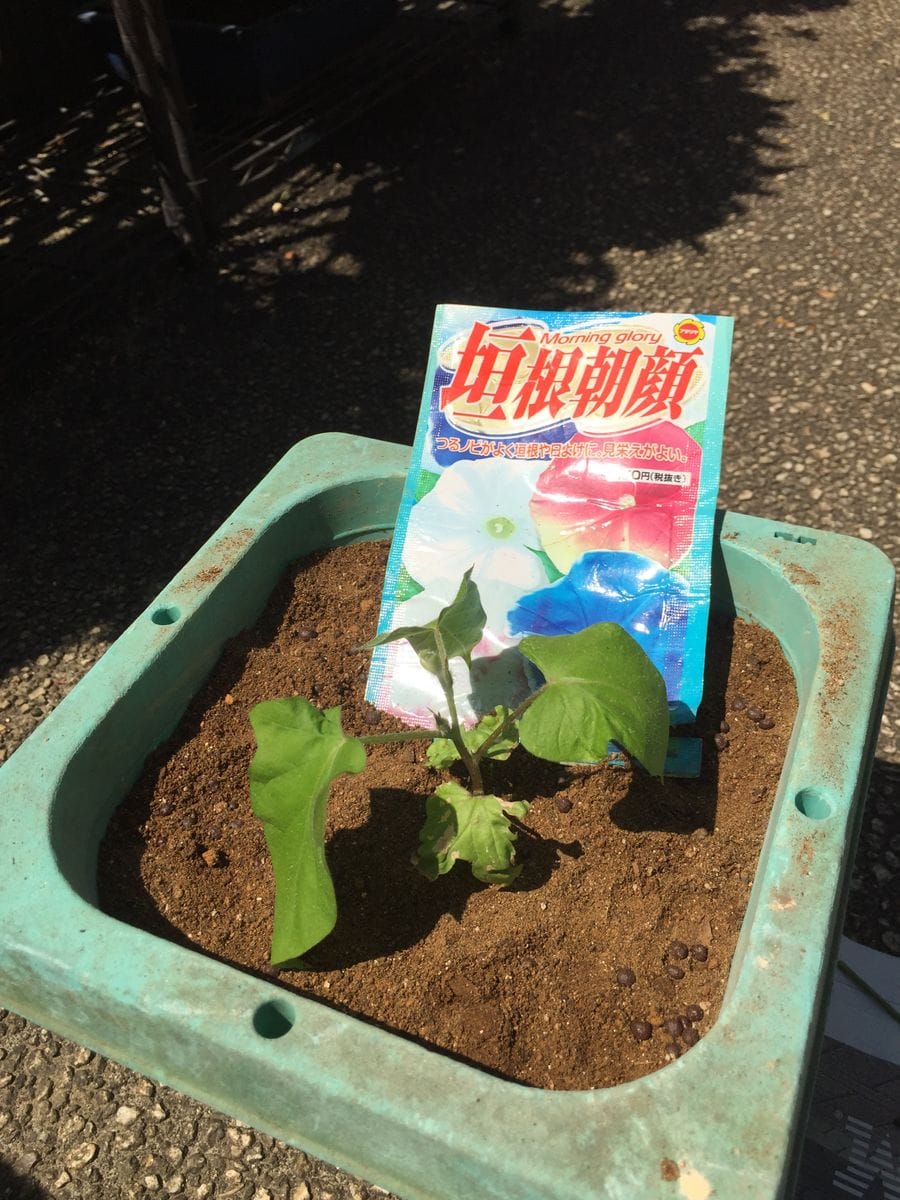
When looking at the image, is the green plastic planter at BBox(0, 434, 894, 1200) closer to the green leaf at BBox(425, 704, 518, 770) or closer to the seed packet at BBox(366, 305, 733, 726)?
the seed packet at BBox(366, 305, 733, 726)

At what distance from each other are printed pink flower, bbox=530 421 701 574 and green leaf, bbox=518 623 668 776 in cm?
25

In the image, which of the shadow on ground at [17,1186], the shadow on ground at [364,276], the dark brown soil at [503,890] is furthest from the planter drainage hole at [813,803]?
the shadow on ground at [364,276]

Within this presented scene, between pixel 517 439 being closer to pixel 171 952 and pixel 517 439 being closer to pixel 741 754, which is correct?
pixel 741 754

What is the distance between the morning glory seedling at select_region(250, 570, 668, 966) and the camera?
81 cm

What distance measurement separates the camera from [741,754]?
3.47 ft

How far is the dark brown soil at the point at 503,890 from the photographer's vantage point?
0.88m

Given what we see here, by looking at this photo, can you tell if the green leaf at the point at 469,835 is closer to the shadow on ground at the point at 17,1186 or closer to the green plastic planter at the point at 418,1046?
the green plastic planter at the point at 418,1046

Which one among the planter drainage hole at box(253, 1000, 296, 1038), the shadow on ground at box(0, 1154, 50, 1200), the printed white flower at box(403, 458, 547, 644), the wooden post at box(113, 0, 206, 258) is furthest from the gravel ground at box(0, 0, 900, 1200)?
the printed white flower at box(403, 458, 547, 644)

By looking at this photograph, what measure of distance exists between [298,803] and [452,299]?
2.13 meters

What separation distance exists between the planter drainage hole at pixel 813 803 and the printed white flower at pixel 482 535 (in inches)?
14.4

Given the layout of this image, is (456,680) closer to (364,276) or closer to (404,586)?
(404,586)

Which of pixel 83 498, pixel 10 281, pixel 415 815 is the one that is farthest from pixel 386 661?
pixel 10 281

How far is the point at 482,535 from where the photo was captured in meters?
1.15

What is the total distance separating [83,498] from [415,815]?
→ 1457 mm
